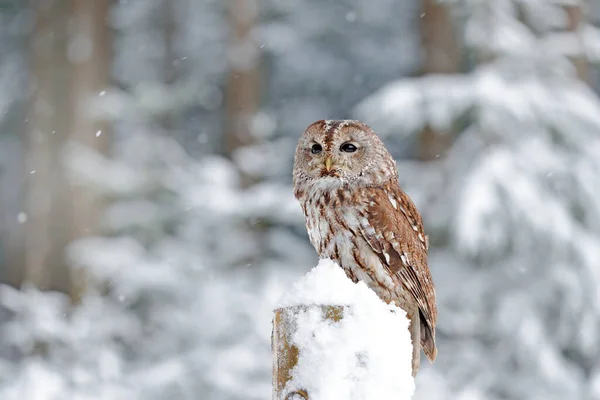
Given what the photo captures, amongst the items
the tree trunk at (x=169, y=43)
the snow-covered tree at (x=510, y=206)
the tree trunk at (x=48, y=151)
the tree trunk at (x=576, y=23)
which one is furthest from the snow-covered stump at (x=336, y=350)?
the tree trunk at (x=169, y=43)

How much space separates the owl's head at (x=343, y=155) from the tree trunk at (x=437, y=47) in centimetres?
524

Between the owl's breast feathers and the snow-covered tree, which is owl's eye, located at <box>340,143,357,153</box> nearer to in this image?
the owl's breast feathers

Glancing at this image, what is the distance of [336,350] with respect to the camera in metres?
1.73

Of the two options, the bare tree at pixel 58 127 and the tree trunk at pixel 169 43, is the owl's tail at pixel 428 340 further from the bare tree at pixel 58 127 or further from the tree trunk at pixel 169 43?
the tree trunk at pixel 169 43

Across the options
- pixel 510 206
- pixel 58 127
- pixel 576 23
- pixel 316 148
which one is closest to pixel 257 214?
pixel 510 206

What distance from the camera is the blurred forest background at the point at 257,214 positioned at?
7.72 metres

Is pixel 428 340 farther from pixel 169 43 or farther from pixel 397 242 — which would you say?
pixel 169 43

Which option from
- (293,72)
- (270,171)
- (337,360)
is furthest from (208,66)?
(337,360)

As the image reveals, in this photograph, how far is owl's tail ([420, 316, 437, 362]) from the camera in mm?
3126

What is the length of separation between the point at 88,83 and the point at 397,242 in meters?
7.50

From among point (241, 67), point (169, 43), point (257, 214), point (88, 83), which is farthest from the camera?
point (169, 43)

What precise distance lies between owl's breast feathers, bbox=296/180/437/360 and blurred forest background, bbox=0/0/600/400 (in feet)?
13.6

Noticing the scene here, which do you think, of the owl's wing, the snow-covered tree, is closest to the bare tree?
the snow-covered tree

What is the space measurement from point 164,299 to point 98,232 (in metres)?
1.36
